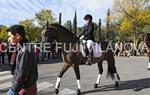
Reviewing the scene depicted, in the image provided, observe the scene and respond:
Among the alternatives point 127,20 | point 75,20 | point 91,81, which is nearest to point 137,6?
point 127,20

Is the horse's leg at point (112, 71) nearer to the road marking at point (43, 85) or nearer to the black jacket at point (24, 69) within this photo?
the road marking at point (43, 85)

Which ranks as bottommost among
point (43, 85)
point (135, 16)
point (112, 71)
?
point (43, 85)

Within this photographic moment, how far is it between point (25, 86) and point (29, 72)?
0.23 m

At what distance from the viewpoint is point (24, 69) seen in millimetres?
5395

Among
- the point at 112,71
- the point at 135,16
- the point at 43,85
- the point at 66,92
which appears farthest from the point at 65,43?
the point at 135,16

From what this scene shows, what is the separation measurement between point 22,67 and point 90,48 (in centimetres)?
805

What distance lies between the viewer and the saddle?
13.1 meters

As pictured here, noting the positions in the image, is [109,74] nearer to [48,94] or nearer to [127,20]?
[48,94]

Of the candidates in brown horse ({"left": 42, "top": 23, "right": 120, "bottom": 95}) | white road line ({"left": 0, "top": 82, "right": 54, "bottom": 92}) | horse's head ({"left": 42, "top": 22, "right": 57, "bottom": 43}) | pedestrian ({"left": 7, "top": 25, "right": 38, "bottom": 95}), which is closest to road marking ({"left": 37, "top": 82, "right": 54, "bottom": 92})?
white road line ({"left": 0, "top": 82, "right": 54, "bottom": 92})

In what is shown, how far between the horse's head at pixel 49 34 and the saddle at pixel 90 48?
4.08 feet

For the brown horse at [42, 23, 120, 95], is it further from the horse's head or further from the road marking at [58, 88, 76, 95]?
the road marking at [58, 88, 76, 95]

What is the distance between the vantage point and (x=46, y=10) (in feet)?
223

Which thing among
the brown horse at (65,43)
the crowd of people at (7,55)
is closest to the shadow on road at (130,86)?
the brown horse at (65,43)

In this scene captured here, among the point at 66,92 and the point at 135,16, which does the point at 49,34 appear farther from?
the point at 135,16
